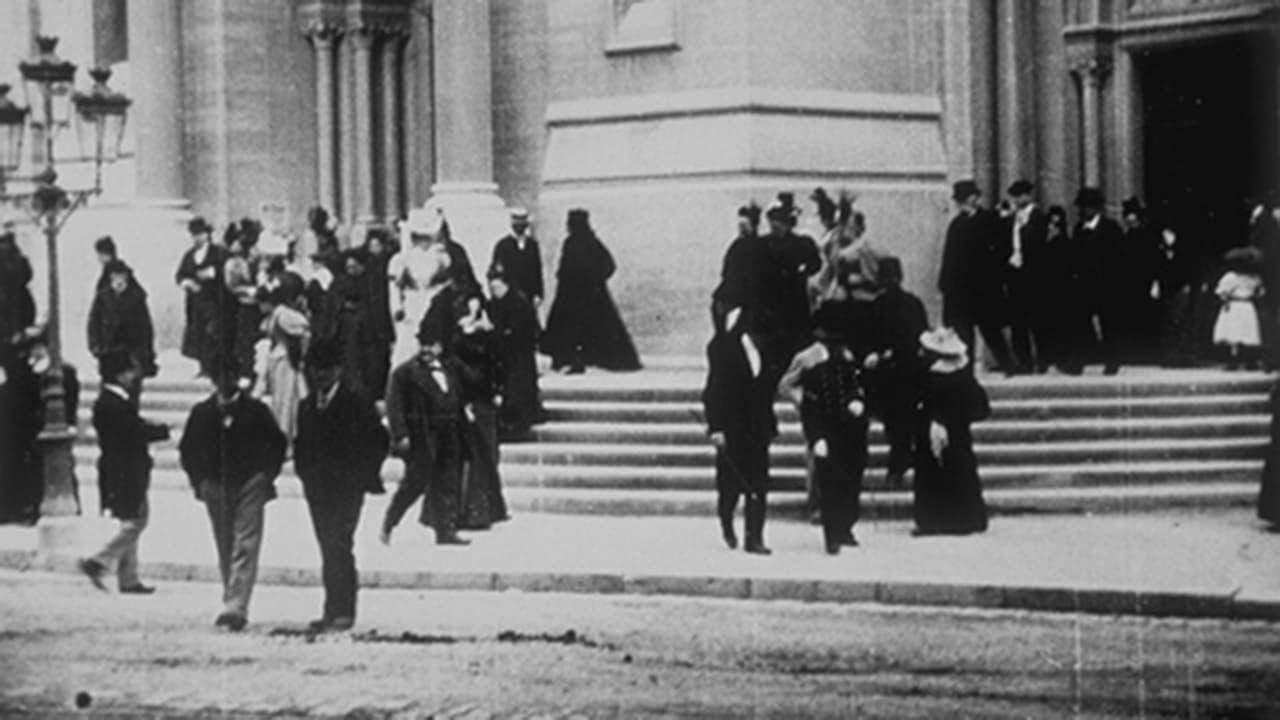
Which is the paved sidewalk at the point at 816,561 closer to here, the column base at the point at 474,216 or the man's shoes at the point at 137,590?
the man's shoes at the point at 137,590

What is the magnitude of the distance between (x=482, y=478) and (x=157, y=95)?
12.1 meters

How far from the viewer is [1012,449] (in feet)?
70.7

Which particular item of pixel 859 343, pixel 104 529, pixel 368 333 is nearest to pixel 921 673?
pixel 859 343

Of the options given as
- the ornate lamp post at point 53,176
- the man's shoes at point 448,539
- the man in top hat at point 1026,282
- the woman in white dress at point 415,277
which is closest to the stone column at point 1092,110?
the man in top hat at point 1026,282

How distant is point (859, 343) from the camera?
65.4ft

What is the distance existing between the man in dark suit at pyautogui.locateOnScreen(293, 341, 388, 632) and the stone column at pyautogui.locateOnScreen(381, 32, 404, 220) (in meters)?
17.9

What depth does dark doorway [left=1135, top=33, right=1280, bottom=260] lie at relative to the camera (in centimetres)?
3002

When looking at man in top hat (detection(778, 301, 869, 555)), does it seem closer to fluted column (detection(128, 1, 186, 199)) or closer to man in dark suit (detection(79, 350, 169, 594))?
man in dark suit (detection(79, 350, 169, 594))

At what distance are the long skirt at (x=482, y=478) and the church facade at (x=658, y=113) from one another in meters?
5.20

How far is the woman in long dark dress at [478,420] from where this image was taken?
20.4 m

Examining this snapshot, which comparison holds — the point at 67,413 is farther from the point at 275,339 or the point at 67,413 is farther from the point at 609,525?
the point at 609,525

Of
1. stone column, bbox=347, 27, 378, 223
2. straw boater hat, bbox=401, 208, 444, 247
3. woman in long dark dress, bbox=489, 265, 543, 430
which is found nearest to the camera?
woman in long dark dress, bbox=489, 265, 543, 430

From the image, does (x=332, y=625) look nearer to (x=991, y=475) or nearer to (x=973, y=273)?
(x=991, y=475)

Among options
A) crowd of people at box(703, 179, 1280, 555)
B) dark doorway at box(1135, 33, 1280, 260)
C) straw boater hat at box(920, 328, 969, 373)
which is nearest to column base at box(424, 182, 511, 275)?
crowd of people at box(703, 179, 1280, 555)
